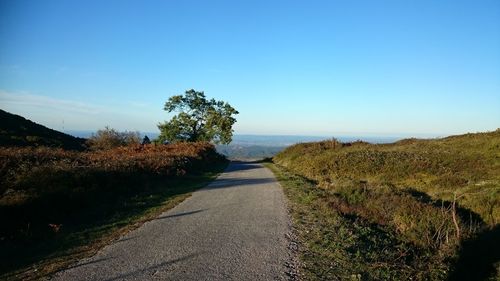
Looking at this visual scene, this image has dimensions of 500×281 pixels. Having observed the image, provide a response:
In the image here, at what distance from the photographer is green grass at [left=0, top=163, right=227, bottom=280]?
8.09 metres

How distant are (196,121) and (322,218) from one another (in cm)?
4872

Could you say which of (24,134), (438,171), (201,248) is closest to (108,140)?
(24,134)

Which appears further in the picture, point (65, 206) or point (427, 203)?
point (427, 203)

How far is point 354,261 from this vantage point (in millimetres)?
8305

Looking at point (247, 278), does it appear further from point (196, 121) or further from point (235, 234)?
point (196, 121)

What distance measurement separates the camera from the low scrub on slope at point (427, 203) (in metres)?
9.66

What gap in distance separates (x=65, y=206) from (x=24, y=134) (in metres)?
34.6

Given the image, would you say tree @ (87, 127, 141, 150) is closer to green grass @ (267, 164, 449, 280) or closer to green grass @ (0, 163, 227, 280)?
green grass @ (0, 163, 227, 280)

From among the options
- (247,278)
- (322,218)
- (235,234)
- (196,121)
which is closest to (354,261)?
(247,278)

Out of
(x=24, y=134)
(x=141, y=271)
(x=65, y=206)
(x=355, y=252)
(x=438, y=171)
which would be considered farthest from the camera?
(x=24, y=134)

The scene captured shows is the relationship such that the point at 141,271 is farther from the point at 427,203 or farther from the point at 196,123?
the point at 196,123

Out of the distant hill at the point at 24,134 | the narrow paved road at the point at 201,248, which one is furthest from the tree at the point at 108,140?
the narrow paved road at the point at 201,248

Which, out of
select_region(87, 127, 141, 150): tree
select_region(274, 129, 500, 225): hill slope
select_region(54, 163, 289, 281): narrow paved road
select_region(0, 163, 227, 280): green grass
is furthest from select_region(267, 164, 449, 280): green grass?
select_region(87, 127, 141, 150): tree

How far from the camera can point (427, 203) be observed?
1620 centimetres
